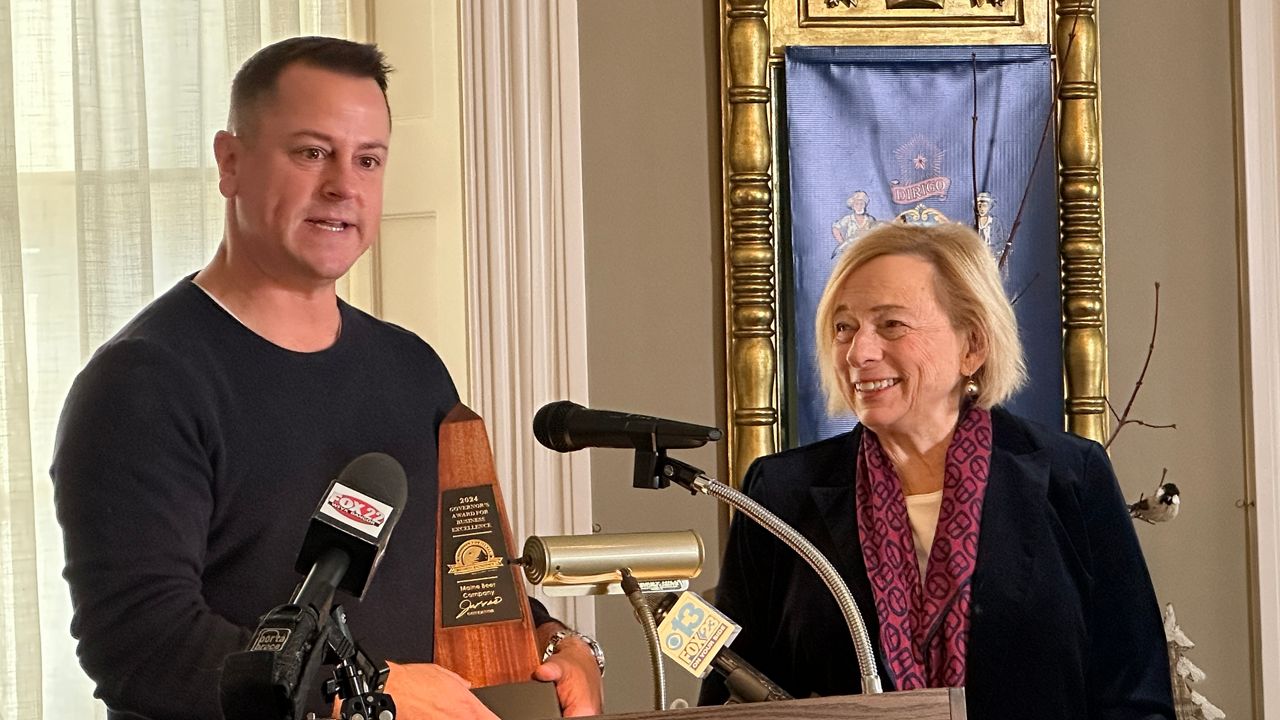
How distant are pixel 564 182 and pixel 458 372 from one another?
1.65 feet

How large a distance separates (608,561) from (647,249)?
1820mm

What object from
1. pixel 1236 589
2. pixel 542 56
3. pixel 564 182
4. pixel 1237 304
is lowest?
pixel 1236 589

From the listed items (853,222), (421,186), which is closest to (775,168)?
(853,222)

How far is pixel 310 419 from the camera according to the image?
1.77 m

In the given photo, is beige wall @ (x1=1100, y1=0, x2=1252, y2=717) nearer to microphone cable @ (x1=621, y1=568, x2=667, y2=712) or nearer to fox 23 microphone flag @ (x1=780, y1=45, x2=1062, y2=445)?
fox 23 microphone flag @ (x1=780, y1=45, x2=1062, y2=445)

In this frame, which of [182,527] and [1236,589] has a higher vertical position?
[182,527]

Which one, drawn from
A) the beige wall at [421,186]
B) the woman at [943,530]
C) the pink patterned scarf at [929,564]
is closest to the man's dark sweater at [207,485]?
the woman at [943,530]

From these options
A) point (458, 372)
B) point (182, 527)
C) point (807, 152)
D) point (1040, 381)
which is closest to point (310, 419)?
point (182, 527)

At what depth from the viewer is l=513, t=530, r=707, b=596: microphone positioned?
5.25 feet

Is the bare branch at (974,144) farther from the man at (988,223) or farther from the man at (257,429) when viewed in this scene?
the man at (257,429)

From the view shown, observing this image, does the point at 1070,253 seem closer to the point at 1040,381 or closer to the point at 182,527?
the point at 1040,381

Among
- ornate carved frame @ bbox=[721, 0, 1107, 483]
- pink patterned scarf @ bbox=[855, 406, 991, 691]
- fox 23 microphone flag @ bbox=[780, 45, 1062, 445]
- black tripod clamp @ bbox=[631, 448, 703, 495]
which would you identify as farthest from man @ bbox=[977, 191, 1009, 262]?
black tripod clamp @ bbox=[631, 448, 703, 495]

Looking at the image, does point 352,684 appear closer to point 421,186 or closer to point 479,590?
point 479,590

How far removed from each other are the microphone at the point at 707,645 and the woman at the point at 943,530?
59 centimetres
